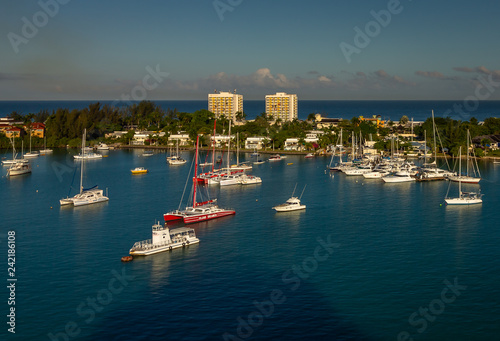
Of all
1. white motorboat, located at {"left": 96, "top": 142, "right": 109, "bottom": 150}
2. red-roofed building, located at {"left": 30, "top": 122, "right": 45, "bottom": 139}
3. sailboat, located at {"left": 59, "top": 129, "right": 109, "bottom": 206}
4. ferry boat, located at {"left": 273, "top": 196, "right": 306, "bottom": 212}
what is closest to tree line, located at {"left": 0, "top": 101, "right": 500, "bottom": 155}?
red-roofed building, located at {"left": 30, "top": 122, "right": 45, "bottom": 139}

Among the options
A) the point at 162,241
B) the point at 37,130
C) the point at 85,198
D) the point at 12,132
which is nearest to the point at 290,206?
the point at 162,241

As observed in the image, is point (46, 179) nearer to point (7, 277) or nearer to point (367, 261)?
point (7, 277)

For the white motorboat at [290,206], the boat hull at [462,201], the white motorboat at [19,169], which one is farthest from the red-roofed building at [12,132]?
the boat hull at [462,201]

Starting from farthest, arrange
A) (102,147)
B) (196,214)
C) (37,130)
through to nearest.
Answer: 1. (37,130)
2. (102,147)
3. (196,214)

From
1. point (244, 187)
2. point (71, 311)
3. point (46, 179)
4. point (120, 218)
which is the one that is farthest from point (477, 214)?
point (46, 179)

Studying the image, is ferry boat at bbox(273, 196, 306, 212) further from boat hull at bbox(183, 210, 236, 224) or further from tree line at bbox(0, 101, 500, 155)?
tree line at bbox(0, 101, 500, 155)

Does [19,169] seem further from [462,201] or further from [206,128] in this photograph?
[462,201]
